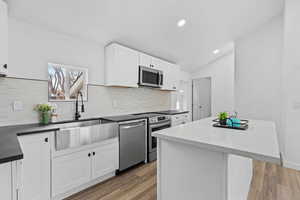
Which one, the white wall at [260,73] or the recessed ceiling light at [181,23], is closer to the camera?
the recessed ceiling light at [181,23]

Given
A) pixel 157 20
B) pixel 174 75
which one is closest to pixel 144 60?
pixel 157 20

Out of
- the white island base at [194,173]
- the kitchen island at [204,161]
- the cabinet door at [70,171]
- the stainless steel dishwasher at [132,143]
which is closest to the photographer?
the kitchen island at [204,161]

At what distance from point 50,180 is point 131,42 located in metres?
2.55

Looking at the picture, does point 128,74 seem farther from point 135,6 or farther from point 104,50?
point 135,6

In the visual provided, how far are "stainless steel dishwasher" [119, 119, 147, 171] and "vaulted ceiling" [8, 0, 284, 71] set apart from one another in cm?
160

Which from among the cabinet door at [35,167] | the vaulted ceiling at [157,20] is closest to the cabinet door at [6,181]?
the cabinet door at [35,167]

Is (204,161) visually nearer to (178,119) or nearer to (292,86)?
(178,119)

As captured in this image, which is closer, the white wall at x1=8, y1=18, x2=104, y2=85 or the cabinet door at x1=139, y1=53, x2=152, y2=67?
the white wall at x1=8, y1=18, x2=104, y2=85

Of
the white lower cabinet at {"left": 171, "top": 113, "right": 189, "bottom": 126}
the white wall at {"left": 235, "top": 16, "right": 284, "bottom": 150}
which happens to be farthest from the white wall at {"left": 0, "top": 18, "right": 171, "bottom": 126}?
the white wall at {"left": 235, "top": 16, "right": 284, "bottom": 150}

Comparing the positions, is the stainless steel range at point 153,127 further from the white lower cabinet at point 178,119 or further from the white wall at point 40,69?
the white wall at point 40,69

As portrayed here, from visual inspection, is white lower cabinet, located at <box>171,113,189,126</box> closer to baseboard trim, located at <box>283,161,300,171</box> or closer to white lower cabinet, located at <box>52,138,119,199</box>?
white lower cabinet, located at <box>52,138,119,199</box>

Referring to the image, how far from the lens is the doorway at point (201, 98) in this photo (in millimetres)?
5480

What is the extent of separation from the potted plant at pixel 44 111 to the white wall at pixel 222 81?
15.6 ft

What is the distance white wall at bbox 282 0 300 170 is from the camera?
8.80 ft
